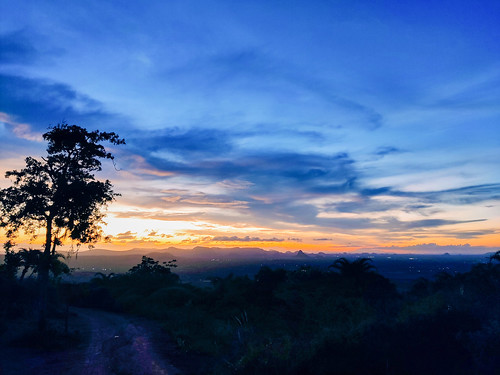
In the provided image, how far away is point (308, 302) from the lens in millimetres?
22609

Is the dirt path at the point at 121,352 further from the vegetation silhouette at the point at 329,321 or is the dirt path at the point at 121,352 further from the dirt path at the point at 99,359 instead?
the vegetation silhouette at the point at 329,321

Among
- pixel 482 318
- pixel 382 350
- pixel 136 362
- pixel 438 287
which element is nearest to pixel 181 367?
pixel 136 362

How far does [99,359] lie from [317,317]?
11278mm

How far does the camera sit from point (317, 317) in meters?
20.5

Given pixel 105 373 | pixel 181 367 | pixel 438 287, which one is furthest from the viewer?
pixel 438 287

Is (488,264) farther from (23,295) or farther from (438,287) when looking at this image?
(23,295)

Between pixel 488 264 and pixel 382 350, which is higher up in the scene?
pixel 488 264

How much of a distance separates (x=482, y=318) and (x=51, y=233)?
19722mm

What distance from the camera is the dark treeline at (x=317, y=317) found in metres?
10.6

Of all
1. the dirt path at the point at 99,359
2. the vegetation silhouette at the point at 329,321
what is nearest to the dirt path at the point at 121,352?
the dirt path at the point at 99,359

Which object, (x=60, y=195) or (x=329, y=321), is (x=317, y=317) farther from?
(x=60, y=195)

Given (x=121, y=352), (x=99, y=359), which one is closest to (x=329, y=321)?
(x=121, y=352)

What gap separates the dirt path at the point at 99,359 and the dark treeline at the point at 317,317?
177 cm

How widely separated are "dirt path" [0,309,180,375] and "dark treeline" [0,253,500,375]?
177 cm
